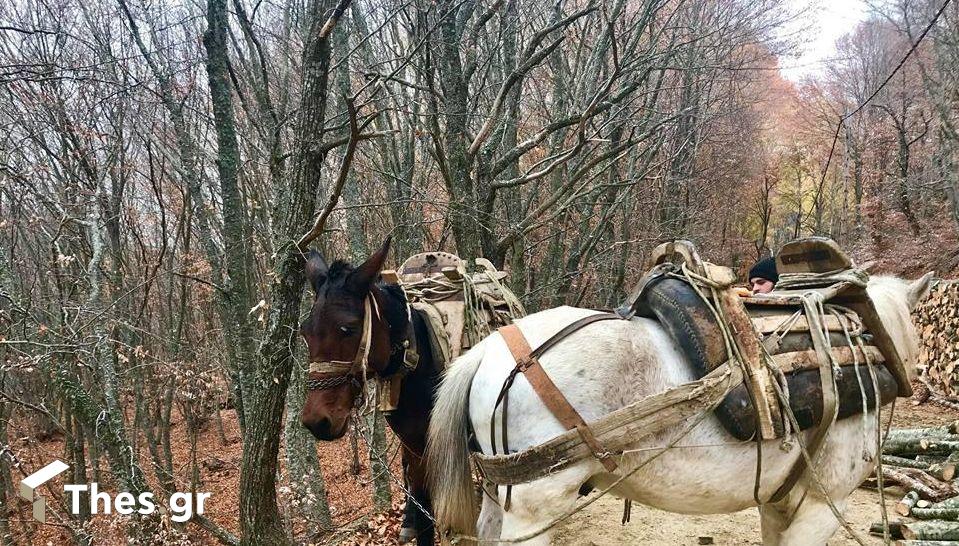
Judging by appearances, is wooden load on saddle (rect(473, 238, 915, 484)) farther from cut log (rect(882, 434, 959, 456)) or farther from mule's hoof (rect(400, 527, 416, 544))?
cut log (rect(882, 434, 959, 456))

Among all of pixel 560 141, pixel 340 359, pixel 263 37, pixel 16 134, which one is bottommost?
pixel 340 359

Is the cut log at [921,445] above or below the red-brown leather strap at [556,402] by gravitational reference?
below

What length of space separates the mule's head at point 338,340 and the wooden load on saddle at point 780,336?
135cm

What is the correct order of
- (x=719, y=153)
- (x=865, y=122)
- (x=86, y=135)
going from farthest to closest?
(x=865, y=122) < (x=719, y=153) < (x=86, y=135)

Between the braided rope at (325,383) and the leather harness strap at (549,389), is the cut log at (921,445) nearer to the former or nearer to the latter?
the leather harness strap at (549,389)

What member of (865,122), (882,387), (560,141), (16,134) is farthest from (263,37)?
(865,122)

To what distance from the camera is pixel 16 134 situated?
21.8 feet

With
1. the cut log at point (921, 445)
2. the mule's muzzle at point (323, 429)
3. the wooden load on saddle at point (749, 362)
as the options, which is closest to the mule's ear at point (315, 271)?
the mule's muzzle at point (323, 429)

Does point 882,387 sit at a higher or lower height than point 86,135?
lower

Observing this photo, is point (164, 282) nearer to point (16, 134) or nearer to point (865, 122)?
point (16, 134)

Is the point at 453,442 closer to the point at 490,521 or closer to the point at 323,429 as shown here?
the point at 490,521

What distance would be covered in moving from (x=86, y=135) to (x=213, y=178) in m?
2.21

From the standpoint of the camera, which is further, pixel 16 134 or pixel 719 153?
pixel 719 153

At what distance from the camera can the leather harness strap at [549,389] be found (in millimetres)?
1973
